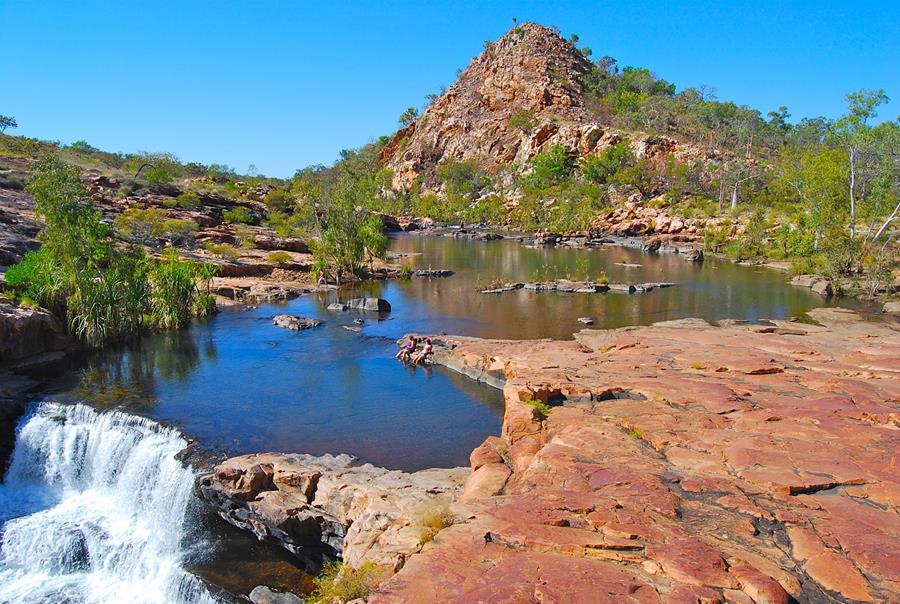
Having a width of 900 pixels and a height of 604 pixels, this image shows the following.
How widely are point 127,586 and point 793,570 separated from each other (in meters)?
14.5

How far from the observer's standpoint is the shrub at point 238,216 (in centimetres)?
7869

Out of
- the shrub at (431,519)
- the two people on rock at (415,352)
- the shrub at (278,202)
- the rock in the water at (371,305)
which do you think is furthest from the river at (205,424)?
the shrub at (278,202)

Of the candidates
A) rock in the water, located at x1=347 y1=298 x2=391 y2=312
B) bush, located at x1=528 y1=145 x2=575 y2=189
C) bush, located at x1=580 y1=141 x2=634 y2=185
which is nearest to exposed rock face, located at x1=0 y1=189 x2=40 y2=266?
rock in the water, located at x1=347 y1=298 x2=391 y2=312

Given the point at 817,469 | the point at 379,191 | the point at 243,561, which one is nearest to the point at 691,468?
the point at 817,469

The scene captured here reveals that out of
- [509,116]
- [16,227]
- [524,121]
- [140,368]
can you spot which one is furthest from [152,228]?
[509,116]

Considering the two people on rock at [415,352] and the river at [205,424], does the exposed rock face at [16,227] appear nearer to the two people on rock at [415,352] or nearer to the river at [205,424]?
the river at [205,424]

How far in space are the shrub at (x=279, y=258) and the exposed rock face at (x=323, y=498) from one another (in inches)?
1549

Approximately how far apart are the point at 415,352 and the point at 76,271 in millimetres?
15953

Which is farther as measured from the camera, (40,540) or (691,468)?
(40,540)

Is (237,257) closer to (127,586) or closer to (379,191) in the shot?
(127,586)

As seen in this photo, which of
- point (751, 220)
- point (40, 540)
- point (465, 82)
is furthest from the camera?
point (465, 82)

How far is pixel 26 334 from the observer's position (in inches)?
997

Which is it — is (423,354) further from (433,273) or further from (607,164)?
(607,164)

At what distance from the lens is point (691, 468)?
41.7ft
